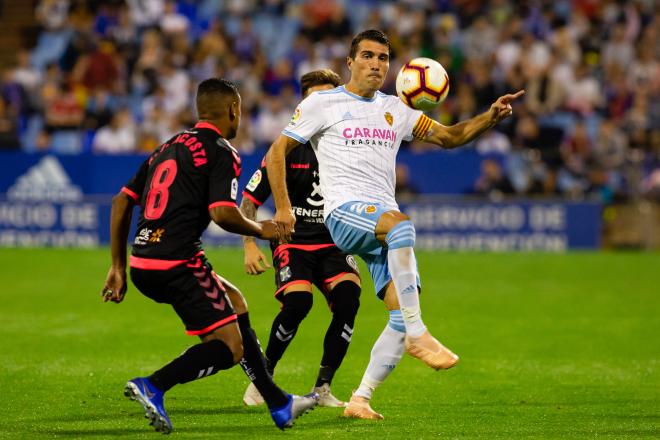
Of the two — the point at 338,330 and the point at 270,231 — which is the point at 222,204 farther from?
the point at 338,330

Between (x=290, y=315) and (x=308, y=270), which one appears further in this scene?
(x=308, y=270)

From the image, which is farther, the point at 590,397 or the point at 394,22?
the point at 394,22

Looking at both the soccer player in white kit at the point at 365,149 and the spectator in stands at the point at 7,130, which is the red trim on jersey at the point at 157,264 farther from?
the spectator in stands at the point at 7,130

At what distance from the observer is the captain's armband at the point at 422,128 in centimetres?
785

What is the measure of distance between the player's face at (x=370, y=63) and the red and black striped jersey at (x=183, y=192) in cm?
127

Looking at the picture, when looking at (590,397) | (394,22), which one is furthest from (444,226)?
(590,397)

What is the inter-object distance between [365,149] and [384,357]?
140 centimetres

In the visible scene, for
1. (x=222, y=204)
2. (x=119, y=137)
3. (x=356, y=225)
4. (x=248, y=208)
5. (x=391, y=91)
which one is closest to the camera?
(x=222, y=204)

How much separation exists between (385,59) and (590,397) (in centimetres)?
303

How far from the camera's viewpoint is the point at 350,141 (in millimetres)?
7652

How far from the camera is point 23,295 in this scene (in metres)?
15.1

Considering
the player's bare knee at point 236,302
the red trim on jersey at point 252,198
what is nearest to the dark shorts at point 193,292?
the player's bare knee at point 236,302

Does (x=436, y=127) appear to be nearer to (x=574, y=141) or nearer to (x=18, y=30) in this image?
(x=574, y=141)

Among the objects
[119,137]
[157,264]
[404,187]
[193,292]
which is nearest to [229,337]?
[193,292]
